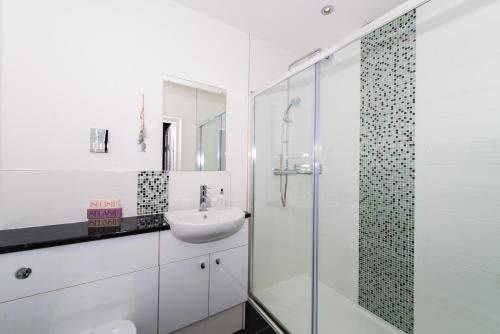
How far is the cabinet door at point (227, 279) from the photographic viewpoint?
1.38 m

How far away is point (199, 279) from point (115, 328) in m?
0.46

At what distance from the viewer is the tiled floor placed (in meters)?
1.55

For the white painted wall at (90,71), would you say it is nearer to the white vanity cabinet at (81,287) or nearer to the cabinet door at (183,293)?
the white vanity cabinet at (81,287)

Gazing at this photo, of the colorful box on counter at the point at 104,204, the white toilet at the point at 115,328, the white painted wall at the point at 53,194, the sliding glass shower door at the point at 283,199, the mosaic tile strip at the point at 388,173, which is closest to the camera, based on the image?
the white toilet at the point at 115,328

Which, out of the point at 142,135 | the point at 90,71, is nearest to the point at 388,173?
the point at 142,135

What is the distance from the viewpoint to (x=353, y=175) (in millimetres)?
1580

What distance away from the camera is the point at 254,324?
1.63 m

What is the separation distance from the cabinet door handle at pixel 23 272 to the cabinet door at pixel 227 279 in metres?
0.85

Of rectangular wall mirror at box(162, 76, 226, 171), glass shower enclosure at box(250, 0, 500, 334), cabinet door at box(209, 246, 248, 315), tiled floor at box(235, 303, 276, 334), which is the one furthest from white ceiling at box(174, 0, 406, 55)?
tiled floor at box(235, 303, 276, 334)

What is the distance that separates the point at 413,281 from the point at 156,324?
1.57 m

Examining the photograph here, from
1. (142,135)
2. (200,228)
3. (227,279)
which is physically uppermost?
(142,135)

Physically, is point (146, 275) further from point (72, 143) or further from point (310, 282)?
point (310, 282)

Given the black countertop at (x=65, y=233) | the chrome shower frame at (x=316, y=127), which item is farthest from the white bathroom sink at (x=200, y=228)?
the chrome shower frame at (x=316, y=127)

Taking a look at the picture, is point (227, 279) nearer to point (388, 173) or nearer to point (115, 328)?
point (115, 328)
